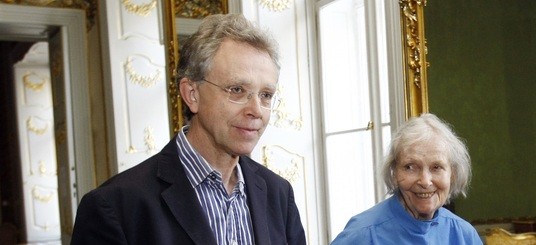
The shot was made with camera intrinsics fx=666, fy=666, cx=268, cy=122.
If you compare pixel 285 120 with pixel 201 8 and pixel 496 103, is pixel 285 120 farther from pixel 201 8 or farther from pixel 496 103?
pixel 496 103

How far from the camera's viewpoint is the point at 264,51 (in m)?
1.09

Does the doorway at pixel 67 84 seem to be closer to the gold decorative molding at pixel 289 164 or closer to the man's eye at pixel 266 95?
the gold decorative molding at pixel 289 164

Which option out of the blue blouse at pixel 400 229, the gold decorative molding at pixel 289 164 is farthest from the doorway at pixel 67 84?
the blue blouse at pixel 400 229

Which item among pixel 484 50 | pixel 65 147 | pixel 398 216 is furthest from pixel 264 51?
pixel 65 147

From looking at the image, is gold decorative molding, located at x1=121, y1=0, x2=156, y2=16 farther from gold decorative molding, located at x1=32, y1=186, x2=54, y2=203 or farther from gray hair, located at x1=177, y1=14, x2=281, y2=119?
gold decorative molding, located at x1=32, y1=186, x2=54, y2=203

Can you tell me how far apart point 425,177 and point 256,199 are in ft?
2.41

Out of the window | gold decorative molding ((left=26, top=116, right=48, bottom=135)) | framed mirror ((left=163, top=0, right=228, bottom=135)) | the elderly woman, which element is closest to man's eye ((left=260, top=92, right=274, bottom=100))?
the elderly woman

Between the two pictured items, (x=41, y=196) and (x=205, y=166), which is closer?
(x=205, y=166)

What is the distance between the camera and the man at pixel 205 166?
1022 mm

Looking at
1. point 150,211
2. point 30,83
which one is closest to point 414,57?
point 150,211

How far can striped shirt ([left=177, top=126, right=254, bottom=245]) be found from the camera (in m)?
1.11

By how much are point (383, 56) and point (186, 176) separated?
1.71 meters

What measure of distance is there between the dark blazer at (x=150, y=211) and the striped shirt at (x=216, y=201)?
1 centimetres

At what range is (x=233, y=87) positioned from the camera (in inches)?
41.6
